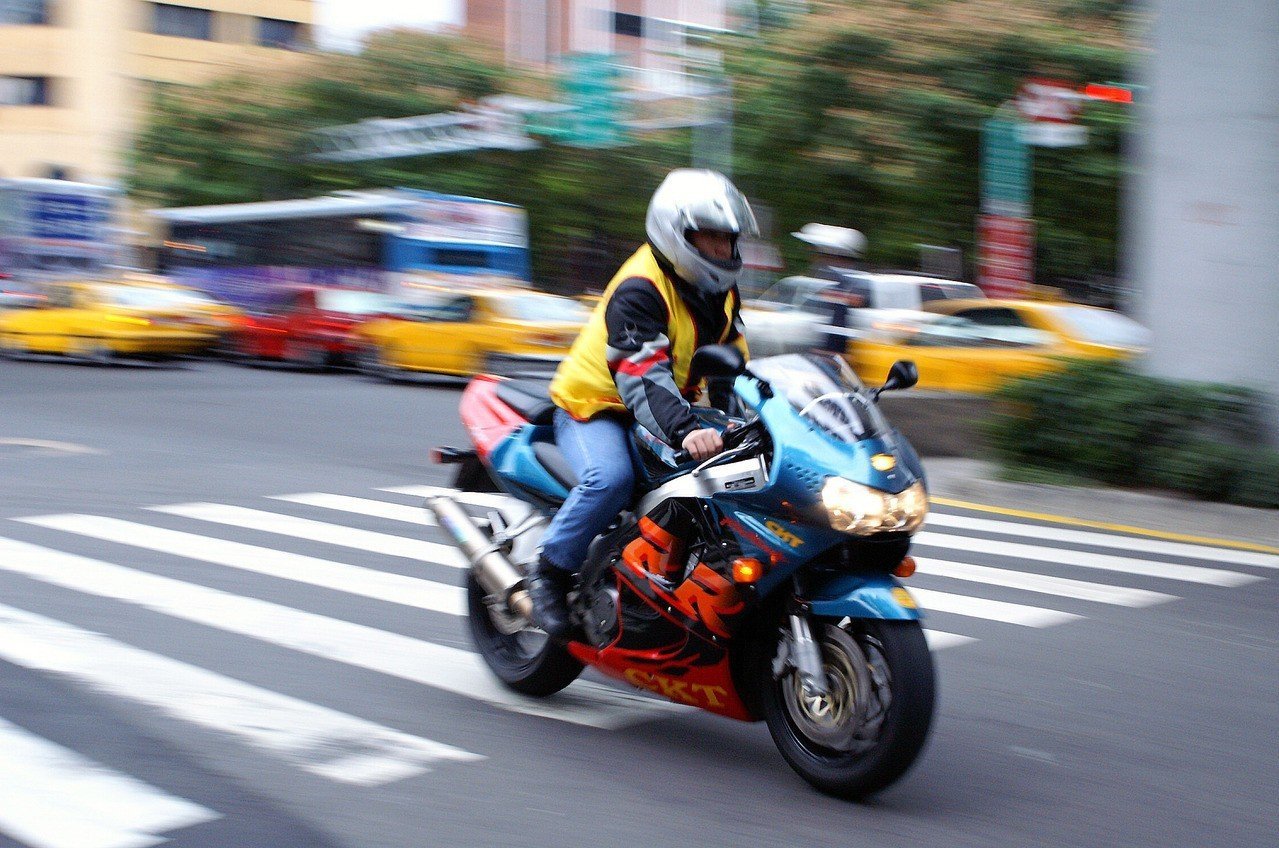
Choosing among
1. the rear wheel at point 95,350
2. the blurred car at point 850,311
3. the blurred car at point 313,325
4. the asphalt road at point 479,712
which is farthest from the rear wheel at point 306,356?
the asphalt road at point 479,712

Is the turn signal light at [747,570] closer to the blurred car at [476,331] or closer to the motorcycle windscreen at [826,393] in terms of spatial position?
the motorcycle windscreen at [826,393]

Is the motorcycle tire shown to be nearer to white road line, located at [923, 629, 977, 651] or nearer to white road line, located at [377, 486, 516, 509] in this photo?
white road line, located at [377, 486, 516, 509]

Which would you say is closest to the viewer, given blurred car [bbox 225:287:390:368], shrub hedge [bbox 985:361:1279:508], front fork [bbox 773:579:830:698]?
front fork [bbox 773:579:830:698]

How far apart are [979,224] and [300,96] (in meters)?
21.4

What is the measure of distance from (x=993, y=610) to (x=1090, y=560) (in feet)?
5.80

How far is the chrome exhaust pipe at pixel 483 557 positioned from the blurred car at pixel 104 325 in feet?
63.4

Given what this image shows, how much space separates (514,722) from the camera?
5.38m

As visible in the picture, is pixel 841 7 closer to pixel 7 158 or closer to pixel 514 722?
pixel 514 722

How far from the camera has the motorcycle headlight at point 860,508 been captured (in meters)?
4.16

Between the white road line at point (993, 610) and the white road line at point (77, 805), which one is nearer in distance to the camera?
the white road line at point (77, 805)

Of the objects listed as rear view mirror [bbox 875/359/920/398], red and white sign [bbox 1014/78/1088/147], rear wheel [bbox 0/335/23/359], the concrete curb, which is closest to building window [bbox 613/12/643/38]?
rear wheel [bbox 0/335/23/359]

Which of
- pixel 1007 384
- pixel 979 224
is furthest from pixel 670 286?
pixel 979 224

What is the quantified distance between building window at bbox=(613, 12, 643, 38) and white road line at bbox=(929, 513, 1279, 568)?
61.1 m

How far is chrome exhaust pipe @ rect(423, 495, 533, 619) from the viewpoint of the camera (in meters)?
5.50
